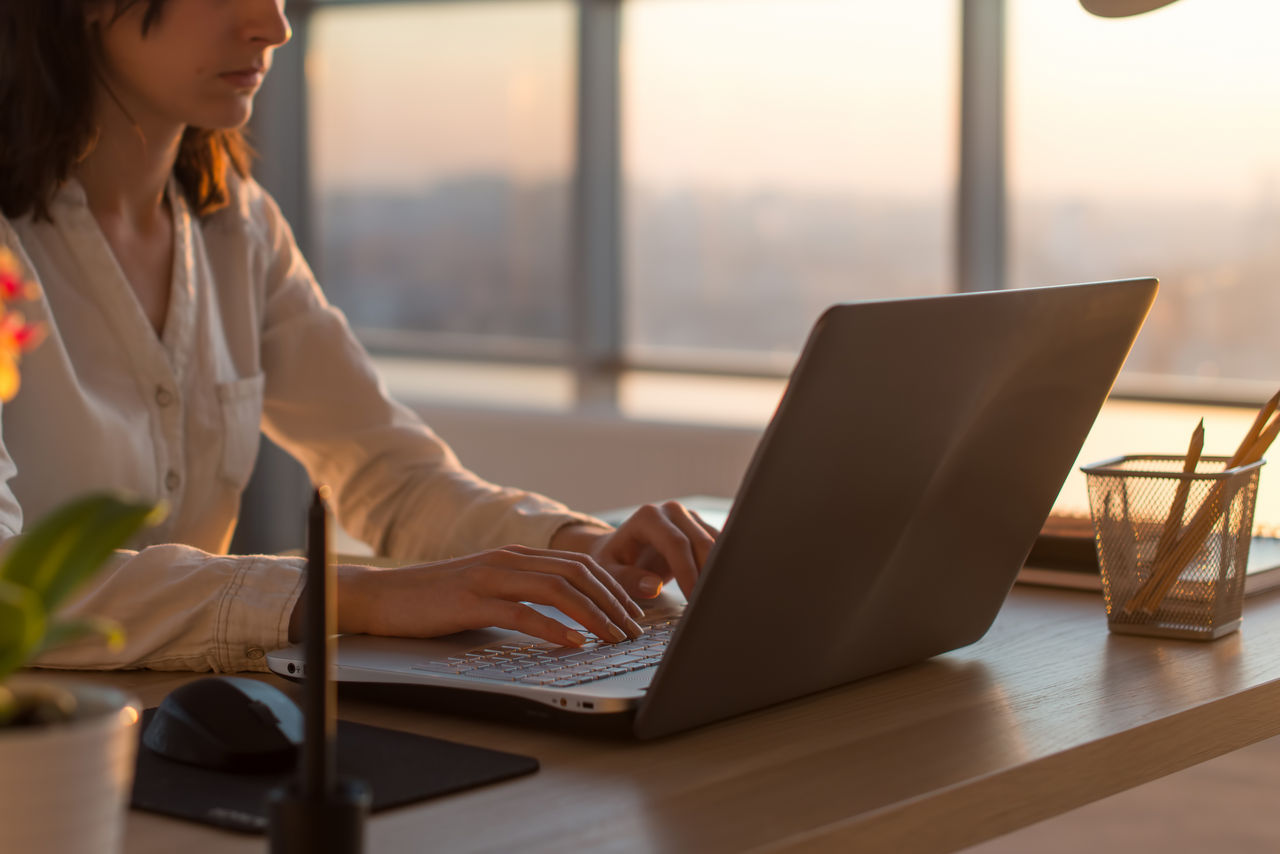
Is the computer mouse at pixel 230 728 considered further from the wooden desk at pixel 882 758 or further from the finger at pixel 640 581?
the finger at pixel 640 581

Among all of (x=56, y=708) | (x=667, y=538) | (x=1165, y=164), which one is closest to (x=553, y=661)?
(x=667, y=538)

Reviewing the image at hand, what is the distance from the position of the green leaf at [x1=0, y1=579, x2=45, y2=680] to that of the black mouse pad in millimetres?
199

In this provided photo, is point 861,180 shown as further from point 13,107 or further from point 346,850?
point 346,850

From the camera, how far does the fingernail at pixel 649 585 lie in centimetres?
109

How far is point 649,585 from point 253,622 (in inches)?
11.2

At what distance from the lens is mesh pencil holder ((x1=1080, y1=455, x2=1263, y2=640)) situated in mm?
1060

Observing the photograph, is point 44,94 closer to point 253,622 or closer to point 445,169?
point 253,622

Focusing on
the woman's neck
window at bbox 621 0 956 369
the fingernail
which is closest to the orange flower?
the fingernail

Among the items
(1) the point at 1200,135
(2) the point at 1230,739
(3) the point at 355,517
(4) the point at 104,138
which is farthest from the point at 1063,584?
(1) the point at 1200,135

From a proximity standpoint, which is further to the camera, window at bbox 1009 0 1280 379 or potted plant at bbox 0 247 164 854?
window at bbox 1009 0 1280 379

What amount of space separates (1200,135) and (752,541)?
251cm

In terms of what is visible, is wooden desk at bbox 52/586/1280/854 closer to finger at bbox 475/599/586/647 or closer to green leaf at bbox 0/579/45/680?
finger at bbox 475/599/586/647

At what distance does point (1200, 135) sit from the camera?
2.93m

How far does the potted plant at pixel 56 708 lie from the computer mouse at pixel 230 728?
0.21m
